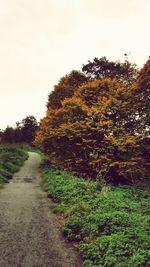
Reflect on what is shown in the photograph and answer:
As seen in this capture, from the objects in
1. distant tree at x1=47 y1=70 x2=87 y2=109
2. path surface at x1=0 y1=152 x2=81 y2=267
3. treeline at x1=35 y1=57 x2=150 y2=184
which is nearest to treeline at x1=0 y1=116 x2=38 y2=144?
distant tree at x1=47 y1=70 x2=87 y2=109

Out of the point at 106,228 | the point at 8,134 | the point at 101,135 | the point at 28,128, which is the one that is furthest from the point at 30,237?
the point at 28,128

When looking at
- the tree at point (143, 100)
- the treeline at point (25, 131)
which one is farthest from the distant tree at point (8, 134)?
the tree at point (143, 100)

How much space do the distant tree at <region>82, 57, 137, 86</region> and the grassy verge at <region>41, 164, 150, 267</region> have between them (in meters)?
14.6

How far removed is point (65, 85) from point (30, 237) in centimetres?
2378

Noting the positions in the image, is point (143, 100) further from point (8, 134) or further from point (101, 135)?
point (8, 134)

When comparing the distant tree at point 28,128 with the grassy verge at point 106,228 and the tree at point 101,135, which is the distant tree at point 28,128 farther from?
the grassy verge at point 106,228

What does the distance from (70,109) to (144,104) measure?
5.42 metres

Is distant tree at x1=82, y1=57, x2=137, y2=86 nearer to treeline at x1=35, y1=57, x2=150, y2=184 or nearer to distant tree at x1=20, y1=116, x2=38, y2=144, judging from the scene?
treeline at x1=35, y1=57, x2=150, y2=184

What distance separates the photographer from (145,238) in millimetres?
8977

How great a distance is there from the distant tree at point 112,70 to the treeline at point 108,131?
13.2ft

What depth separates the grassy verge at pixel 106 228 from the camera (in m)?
8.11

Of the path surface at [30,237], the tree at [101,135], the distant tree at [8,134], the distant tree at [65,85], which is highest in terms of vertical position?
the distant tree at [65,85]

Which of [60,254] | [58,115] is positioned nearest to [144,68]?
[58,115]

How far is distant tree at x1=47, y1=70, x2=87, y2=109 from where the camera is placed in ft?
106
